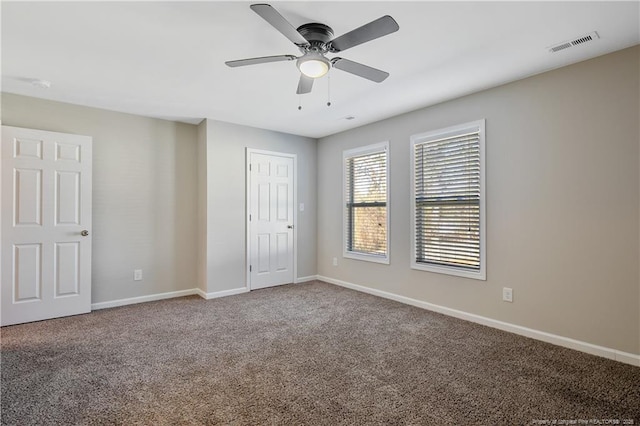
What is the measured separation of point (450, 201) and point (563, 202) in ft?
3.54

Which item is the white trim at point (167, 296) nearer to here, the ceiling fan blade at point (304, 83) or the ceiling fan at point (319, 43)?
the ceiling fan blade at point (304, 83)

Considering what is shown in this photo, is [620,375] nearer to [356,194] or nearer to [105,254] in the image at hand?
[356,194]

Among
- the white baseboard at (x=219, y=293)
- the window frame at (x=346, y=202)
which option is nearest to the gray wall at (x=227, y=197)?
the white baseboard at (x=219, y=293)

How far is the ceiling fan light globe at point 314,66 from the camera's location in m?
2.24

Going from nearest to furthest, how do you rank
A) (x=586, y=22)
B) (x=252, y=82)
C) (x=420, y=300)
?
(x=586, y=22) → (x=252, y=82) → (x=420, y=300)

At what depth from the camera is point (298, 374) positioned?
94.3 inches

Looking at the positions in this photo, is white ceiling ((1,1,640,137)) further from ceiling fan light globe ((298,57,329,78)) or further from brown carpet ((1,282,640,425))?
brown carpet ((1,282,640,425))

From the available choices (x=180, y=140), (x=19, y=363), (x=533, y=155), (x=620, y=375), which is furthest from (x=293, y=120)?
(x=620, y=375)

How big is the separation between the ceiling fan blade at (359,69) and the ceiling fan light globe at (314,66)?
12 cm

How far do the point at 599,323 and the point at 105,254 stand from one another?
5.20 m

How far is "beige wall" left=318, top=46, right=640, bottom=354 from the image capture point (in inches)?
101

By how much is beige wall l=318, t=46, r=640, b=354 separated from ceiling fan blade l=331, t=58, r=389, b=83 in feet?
5.08

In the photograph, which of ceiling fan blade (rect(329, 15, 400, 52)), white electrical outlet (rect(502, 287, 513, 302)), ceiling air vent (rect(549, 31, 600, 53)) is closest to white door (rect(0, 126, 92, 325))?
ceiling fan blade (rect(329, 15, 400, 52))

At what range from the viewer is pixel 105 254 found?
13.3 feet
